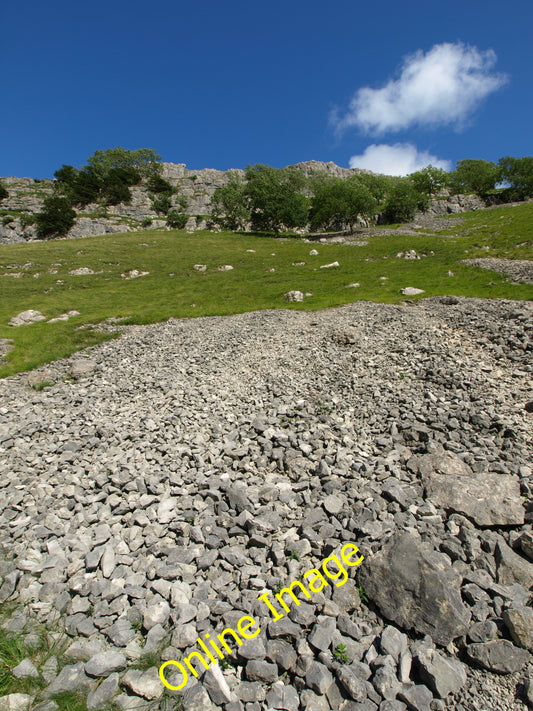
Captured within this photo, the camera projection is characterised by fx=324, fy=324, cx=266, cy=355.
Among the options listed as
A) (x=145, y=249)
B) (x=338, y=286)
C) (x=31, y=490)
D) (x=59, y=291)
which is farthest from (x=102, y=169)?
(x=31, y=490)

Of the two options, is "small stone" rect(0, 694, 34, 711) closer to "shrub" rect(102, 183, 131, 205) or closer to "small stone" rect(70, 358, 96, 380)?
"small stone" rect(70, 358, 96, 380)

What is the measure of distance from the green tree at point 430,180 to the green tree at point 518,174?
21922 millimetres

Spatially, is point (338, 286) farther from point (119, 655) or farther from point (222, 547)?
point (119, 655)

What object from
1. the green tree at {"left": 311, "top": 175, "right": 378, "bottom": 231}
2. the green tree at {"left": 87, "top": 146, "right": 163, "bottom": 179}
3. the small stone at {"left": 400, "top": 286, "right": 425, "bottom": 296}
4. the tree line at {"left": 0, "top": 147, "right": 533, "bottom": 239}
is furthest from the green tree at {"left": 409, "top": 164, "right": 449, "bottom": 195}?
the green tree at {"left": 87, "top": 146, "right": 163, "bottom": 179}

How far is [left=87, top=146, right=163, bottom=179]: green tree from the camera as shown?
166 meters

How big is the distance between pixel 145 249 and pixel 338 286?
47.6 m

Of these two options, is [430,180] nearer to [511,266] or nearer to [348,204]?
[348,204]

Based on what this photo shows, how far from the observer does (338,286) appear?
3544 centimetres

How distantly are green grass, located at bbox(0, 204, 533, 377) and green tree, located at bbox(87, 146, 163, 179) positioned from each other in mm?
124945

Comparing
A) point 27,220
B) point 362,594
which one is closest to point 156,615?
point 362,594

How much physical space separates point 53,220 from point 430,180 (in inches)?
4523

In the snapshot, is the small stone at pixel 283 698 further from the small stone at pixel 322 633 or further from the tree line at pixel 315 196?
the tree line at pixel 315 196

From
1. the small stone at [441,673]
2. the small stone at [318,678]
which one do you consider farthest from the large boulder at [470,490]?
the small stone at [318,678]

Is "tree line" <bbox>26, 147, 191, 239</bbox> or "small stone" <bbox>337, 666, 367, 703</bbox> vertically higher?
"tree line" <bbox>26, 147, 191, 239</bbox>
